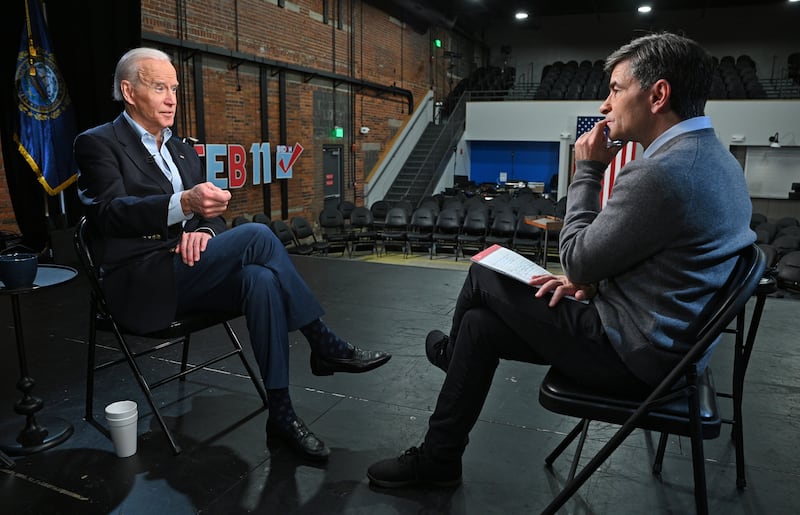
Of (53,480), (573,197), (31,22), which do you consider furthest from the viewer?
(31,22)

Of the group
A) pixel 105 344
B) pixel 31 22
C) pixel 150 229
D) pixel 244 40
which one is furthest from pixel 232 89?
pixel 150 229

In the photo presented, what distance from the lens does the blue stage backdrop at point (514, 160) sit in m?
15.9

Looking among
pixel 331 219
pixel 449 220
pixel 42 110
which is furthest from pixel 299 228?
pixel 42 110

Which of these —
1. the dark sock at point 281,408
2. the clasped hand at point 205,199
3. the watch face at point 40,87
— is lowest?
the dark sock at point 281,408

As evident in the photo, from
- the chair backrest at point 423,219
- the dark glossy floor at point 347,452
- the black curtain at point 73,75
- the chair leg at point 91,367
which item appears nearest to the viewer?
the dark glossy floor at point 347,452

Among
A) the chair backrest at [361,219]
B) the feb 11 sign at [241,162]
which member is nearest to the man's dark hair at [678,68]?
the feb 11 sign at [241,162]

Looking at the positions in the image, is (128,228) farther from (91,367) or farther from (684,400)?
(684,400)

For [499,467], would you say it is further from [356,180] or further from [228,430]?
[356,180]

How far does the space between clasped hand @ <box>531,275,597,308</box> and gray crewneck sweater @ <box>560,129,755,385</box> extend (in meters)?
0.07

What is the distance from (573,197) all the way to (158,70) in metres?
1.56

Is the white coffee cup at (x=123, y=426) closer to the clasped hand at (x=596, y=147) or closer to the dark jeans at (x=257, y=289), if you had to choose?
the dark jeans at (x=257, y=289)

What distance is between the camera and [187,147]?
2369 millimetres

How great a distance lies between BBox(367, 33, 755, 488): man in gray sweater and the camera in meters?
1.25

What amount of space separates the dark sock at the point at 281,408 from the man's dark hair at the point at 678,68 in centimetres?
148
